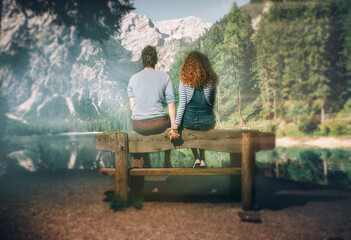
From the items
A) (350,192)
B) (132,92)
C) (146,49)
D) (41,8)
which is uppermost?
(41,8)

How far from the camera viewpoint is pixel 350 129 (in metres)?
4.36

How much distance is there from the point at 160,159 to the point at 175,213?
2.39 meters

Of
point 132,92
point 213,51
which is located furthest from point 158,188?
point 213,51

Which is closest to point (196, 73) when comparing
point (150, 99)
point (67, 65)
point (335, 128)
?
point (150, 99)

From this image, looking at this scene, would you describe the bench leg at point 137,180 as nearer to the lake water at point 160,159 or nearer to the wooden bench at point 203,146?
the wooden bench at point 203,146

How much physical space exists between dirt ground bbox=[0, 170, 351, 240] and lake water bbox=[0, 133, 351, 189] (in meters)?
0.34

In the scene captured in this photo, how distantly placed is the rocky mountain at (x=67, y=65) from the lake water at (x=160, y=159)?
59 cm

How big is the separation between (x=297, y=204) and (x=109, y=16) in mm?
5881

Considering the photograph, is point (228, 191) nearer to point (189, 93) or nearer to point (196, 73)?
point (189, 93)

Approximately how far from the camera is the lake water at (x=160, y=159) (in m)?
4.61

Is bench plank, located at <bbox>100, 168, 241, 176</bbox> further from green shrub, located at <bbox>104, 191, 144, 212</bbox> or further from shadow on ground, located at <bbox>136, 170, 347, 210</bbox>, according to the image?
shadow on ground, located at <bbox>136, 170, 347, 210</bbox>

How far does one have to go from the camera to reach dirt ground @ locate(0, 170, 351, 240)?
9.34 ft

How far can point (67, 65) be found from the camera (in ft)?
19.1

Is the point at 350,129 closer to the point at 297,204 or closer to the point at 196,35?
the point at 297,204
